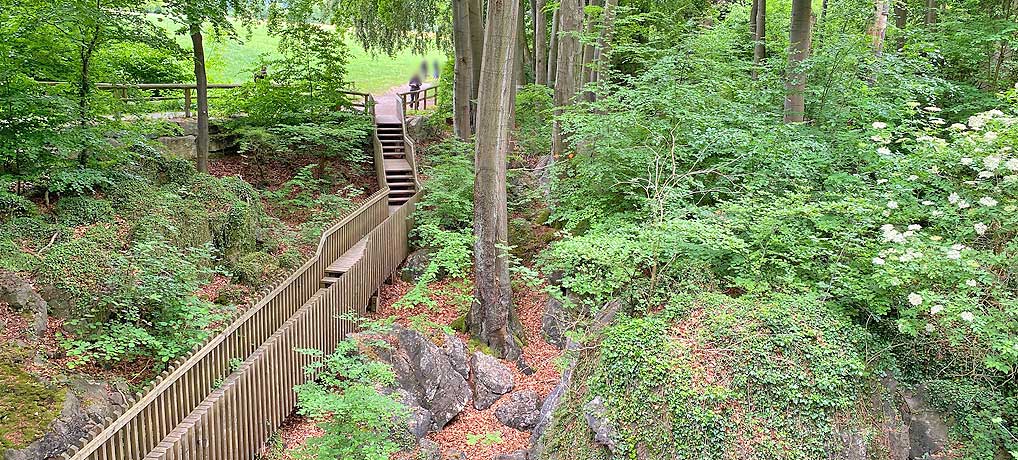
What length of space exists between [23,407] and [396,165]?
10923 millimetres

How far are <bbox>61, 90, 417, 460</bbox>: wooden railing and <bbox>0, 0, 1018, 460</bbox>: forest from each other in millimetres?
36

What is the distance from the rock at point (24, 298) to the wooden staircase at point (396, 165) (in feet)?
23.8

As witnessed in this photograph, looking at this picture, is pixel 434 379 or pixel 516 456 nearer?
pixel 516 456

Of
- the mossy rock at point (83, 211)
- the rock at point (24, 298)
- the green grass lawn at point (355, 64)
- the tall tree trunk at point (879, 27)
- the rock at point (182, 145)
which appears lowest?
the rock at point (24, 298)

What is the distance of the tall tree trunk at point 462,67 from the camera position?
48.2 feet

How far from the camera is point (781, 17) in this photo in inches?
552

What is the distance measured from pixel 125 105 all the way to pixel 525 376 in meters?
7.74

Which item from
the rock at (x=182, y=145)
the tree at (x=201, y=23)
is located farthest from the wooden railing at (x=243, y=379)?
the rock at (x=182, y=145)

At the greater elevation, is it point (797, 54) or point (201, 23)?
point (201, 23)

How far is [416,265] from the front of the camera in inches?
475

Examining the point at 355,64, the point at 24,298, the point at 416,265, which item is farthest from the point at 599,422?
the point at 355,64

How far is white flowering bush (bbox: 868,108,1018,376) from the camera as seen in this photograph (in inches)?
213

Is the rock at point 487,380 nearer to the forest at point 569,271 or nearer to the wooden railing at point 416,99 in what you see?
the forest at point 569,271

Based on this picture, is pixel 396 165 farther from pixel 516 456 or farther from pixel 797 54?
pixel 516 456
